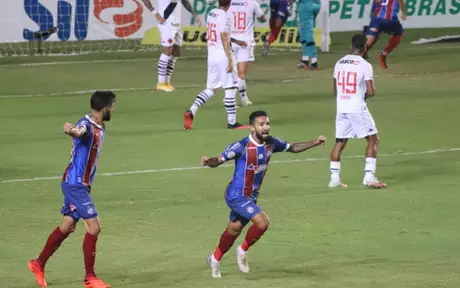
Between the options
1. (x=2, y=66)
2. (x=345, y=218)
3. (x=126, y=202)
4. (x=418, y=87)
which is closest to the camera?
(x=345, y=218)

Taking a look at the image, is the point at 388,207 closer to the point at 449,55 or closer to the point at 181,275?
the point at 181,275

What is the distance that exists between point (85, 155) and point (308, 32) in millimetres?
18712

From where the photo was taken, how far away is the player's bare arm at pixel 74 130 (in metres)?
10.4

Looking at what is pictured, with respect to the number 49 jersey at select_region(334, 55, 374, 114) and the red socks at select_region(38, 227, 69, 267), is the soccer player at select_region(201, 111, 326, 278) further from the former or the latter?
the number 49 jersey at select_region(334, 55, 374, 114)

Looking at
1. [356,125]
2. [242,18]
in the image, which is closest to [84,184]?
[356,125]

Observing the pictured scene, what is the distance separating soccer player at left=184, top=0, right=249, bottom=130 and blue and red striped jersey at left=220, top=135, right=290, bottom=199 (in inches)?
360

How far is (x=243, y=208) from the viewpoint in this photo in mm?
11078

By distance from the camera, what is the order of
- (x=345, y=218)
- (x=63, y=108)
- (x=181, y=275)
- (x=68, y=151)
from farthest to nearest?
1. (x=63, y=108)
2. (x=68, y=151)
3. (x=345, y=218)
4. (x=181, y=275)

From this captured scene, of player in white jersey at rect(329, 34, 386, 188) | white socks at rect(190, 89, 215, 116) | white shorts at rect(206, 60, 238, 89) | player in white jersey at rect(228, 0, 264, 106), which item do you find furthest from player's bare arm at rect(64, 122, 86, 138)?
player in white jersey at rect(228, 0, 264, 106)

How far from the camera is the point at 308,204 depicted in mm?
14664

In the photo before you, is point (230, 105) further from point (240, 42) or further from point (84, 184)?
point (84, 184)

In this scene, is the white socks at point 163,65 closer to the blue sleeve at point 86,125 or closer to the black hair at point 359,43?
the black hair at point 359,43

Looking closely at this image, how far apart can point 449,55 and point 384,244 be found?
19882mm

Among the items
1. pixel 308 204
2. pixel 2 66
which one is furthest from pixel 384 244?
pixel 2 66
